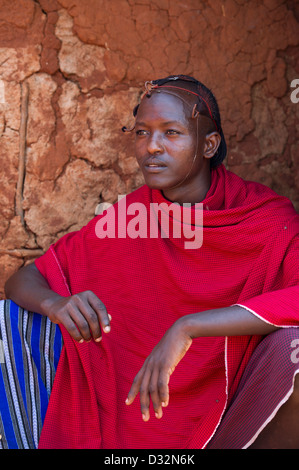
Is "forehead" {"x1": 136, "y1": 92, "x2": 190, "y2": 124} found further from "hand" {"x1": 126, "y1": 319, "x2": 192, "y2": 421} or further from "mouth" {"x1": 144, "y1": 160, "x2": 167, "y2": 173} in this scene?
"hand" {"x1": 126, "y1": 319, "x2": 192, "y2": 421}

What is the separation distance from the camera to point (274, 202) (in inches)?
101

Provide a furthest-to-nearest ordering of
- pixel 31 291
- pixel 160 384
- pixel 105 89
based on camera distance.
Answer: pixel 105 89 < pixel 31 291 < pixel 160 384


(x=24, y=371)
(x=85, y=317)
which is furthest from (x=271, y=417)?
(x=24, y=371)

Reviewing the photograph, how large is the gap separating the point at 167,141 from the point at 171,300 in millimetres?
601

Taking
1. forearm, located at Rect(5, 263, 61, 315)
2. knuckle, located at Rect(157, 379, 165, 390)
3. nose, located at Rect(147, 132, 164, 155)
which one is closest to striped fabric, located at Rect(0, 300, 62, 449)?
forearm, located at Rect(5, 263, 61, 315)

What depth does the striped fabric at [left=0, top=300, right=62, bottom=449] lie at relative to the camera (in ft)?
7.39

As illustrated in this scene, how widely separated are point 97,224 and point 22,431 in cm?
88

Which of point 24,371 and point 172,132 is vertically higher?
point 172,132

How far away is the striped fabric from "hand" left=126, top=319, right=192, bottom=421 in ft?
1.69

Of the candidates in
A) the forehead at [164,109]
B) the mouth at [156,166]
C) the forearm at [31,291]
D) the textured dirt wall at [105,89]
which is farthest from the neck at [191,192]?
Result: the textured dirt wall at [105,89]

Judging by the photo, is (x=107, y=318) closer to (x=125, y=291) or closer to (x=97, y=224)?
(x=125, y=291)

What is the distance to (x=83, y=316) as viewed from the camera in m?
2.19

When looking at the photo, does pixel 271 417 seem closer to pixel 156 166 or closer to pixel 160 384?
pixel 160 384

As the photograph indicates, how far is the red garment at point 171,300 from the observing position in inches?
89.0
